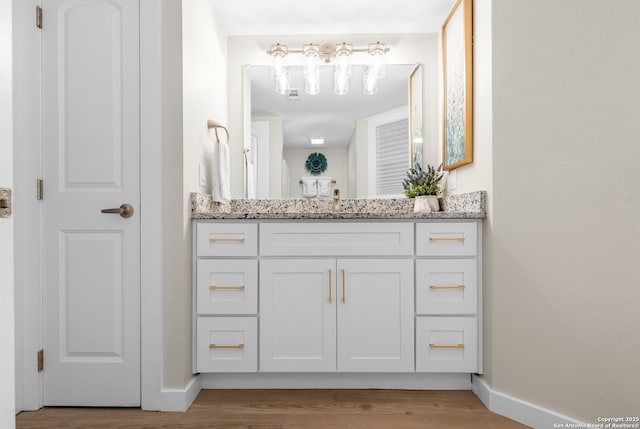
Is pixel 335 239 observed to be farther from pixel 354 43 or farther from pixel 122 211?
pixel 354 43

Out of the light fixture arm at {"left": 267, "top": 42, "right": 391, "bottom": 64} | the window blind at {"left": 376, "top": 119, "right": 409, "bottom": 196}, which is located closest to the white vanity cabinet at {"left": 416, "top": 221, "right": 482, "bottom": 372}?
the window blind at {"left": 376, "top": 119, "right": 409, "bottom": 196}

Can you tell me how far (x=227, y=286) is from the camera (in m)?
1.85

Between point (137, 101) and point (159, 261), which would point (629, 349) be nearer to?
point (159, 261)

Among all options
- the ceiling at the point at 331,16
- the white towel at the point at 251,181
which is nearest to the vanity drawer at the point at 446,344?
the white towel at the point at 251,181

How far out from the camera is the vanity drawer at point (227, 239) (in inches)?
72.8

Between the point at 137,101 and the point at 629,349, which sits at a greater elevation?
the point at 137,101

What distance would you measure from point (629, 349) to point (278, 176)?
6.46ft

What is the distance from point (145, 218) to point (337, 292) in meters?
0.99

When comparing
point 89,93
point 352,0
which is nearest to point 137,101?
point 89,93

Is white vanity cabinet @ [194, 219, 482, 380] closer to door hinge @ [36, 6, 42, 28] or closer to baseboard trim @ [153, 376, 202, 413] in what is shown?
baseboard trim @ [153, 376, 202, 413]

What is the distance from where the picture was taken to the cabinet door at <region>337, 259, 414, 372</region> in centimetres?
185

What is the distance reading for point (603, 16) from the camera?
1.36 meters

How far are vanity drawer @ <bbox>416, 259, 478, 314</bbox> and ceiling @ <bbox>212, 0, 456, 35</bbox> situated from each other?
1558 mm

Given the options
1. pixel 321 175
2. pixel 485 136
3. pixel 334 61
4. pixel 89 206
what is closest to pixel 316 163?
pixel 321 175
